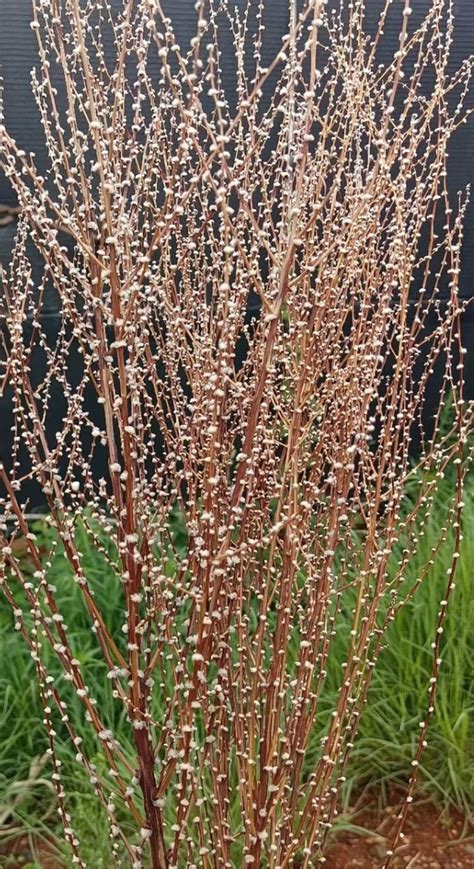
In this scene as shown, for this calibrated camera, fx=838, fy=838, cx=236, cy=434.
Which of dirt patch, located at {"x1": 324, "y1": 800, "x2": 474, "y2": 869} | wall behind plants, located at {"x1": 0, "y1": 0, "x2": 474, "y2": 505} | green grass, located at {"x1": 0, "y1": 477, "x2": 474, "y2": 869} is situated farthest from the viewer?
wall behind plants, located at {"x1": 0, "y1": 0, "x2": 474, "y2": 505}

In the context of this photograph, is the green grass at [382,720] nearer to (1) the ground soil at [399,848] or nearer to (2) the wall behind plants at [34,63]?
(1) the ground soil at [399,848]

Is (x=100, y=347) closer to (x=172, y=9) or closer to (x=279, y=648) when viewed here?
(x=279, y=648)

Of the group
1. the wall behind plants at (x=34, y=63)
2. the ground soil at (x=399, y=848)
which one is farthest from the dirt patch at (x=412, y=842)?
the wall behind plants at (x=34, y=63)

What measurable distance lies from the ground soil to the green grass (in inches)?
1.3

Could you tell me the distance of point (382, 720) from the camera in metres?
2.19

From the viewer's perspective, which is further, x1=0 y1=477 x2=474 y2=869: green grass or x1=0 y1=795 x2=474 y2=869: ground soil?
x1=0 y1=477 x2=474 y2=869: green grass

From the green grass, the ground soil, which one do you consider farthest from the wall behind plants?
the ground soil

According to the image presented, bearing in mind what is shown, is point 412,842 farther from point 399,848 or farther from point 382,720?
point 382,720

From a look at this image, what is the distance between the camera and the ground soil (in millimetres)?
1978

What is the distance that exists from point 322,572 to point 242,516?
0.61 ft

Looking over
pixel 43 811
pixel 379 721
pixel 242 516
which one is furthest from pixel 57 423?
pixel 242 516

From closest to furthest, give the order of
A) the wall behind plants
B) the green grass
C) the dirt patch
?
the dirt patch, the green grass, the wall behind plants

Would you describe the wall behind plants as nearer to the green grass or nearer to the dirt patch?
the green grass

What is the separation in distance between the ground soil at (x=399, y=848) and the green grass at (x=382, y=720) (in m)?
0.03
